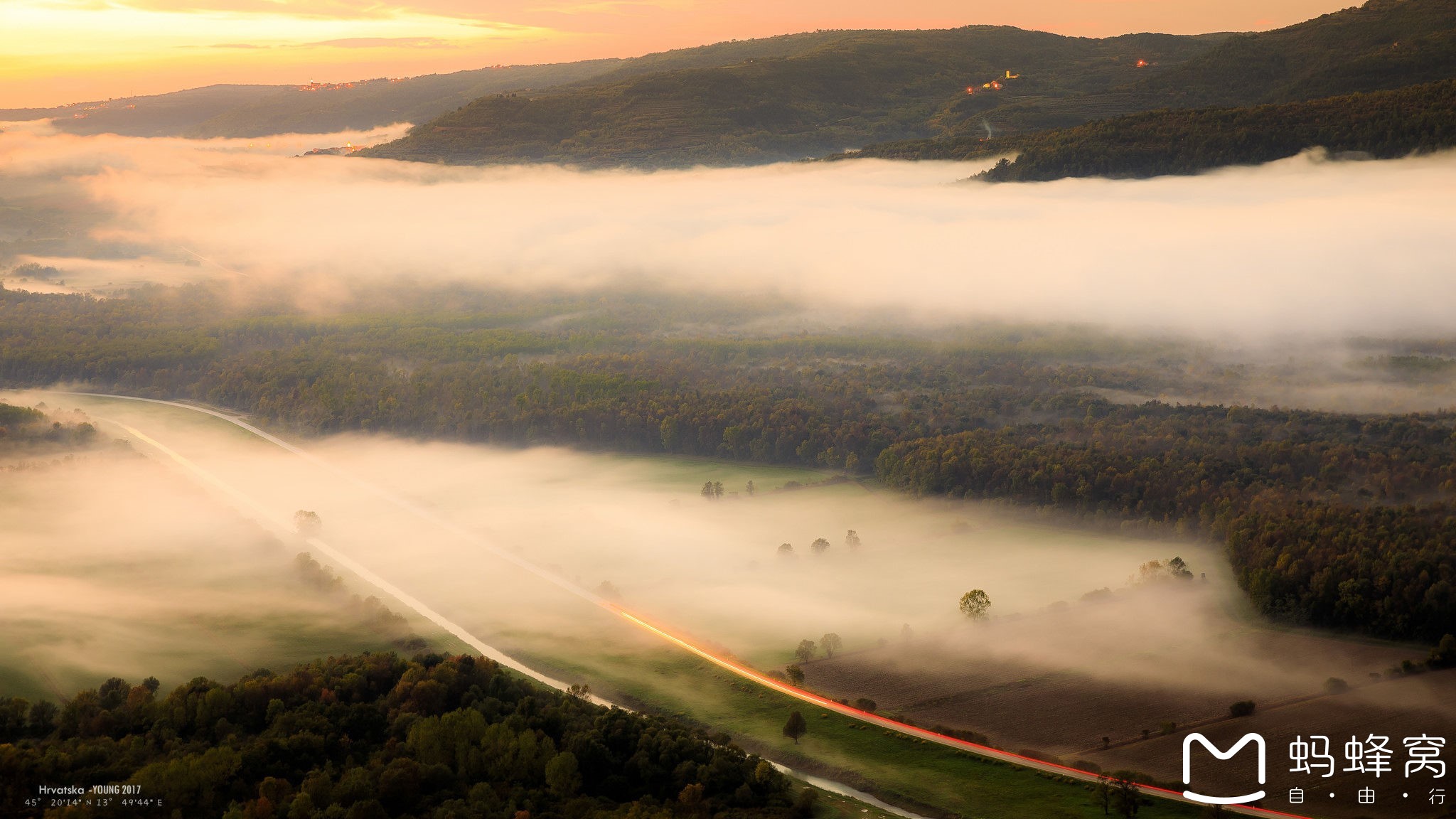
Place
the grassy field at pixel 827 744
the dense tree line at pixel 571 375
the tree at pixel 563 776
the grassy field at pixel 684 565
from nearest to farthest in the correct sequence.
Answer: the tree at pixel 563 776 → the grassy field at pixel 827 744 → the grassy field at pixel 684 565 → the dense tree line at pixel 571 375

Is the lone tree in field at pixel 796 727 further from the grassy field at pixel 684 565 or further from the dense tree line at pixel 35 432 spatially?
the dense tree line at pixel 35 432

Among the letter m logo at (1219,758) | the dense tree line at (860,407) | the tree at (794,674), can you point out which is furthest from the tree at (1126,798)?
the dense tree line at (860,407)

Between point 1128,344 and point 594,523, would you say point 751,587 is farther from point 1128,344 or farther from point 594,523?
point 1128,344

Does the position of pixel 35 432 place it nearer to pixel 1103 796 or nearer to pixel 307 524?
pixel 307 524

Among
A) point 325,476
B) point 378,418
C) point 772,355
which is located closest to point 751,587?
point 325,476

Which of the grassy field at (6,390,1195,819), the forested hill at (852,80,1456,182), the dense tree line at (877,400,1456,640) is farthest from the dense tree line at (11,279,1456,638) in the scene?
the forested hill at (852,80,1456,182)

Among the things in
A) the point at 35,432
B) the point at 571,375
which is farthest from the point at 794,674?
the point at 35,432
